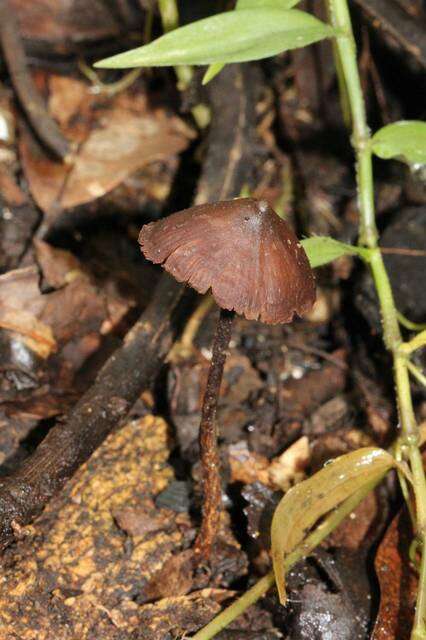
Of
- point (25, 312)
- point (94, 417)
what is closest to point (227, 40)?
point (94, 417)

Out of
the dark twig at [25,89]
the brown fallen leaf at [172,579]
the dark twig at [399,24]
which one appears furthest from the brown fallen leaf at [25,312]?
the dark twig at [399,24]

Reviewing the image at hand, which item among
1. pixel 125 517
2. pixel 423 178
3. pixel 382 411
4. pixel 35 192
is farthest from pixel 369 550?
pixel 35 192

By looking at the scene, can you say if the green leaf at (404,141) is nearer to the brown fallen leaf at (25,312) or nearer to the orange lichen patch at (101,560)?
the orange lichen patch at (101,560)

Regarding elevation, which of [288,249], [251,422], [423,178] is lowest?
[251,422]

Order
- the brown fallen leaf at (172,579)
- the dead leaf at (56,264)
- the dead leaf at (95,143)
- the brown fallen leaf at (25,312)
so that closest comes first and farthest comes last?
the brown fallen leaf at (172,579) → the brown fallen leaf at (25,312) → the dead leaf at (56,264) → the dead leaf at (95,143)

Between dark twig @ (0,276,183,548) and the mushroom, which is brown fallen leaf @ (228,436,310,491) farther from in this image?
the mushroom

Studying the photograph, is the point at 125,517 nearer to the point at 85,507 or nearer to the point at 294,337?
the point at 85,507

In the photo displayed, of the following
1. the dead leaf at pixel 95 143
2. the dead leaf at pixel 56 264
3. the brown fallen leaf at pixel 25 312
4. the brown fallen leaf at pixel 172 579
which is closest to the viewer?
the brown fallen leaf at pixel 172 579
